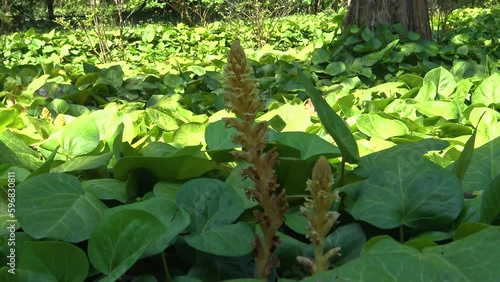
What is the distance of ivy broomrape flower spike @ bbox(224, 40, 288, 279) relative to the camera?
0.58 m

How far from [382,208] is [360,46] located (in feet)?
12.6

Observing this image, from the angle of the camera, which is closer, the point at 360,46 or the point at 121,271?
the point at 121,271

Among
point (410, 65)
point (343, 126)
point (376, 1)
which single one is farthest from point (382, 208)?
point (376, 1)

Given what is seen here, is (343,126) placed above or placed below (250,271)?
above

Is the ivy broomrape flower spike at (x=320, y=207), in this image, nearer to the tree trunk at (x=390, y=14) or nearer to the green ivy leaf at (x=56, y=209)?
the green ivy leaf at (x=56, y=209)

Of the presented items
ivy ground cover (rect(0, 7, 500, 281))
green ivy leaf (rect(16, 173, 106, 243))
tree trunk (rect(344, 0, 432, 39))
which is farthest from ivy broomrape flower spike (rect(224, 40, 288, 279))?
tree trunk (rect(344, 0, 432, 39))

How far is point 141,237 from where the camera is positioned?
652 mm

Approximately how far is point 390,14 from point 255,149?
462cm

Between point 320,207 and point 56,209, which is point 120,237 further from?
point 320,207

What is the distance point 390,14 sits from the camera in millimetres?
4949

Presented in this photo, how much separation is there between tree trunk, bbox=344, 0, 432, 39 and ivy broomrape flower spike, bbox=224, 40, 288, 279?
175 inches

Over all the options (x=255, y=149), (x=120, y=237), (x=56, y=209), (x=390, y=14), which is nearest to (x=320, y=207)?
(x=255, y=149)

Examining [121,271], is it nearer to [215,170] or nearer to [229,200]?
[229,200]

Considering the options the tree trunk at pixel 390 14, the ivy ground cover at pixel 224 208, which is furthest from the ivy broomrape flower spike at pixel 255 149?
the tree trunk at pixel 390 14
